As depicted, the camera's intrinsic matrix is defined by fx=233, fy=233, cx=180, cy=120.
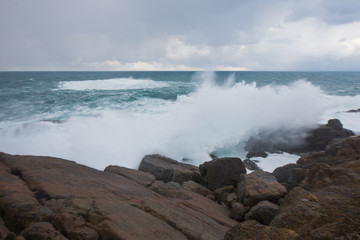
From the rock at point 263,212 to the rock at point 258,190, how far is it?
0.82ft

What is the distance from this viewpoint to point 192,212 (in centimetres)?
394

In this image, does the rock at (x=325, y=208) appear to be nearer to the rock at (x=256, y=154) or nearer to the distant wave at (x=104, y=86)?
the rock at (x=256, y=154)

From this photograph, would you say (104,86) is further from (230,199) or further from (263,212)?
(263,212)

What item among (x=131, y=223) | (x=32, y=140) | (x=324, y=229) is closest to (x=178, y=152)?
(x=32, y=140)

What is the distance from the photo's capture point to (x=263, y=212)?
3812mm

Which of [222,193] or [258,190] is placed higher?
[258,190]

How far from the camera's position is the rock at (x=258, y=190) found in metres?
4.22

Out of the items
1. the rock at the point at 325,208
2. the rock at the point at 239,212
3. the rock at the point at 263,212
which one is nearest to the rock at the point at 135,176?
the rock at the point at 239,212

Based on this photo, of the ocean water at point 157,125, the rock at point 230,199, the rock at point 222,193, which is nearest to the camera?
the rock at point 230,199

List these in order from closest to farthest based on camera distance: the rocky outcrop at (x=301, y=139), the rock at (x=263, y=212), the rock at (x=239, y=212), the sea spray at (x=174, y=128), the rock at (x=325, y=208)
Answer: the rock at (x=325, y=208) → the rock at (x=263, y=212) → the rock at (x=239, y=212) → the sea spray at (x=174, y=128) → the rocky outcrop at (x=301, y=139)

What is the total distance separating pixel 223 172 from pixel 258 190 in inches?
61.5

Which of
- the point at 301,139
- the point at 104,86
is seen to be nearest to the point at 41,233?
the point at 301,139

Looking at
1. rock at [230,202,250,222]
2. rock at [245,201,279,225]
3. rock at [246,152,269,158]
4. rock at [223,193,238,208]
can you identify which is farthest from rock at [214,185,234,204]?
rock at [246,152,269,158]

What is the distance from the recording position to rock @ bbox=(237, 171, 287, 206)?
4223mm
